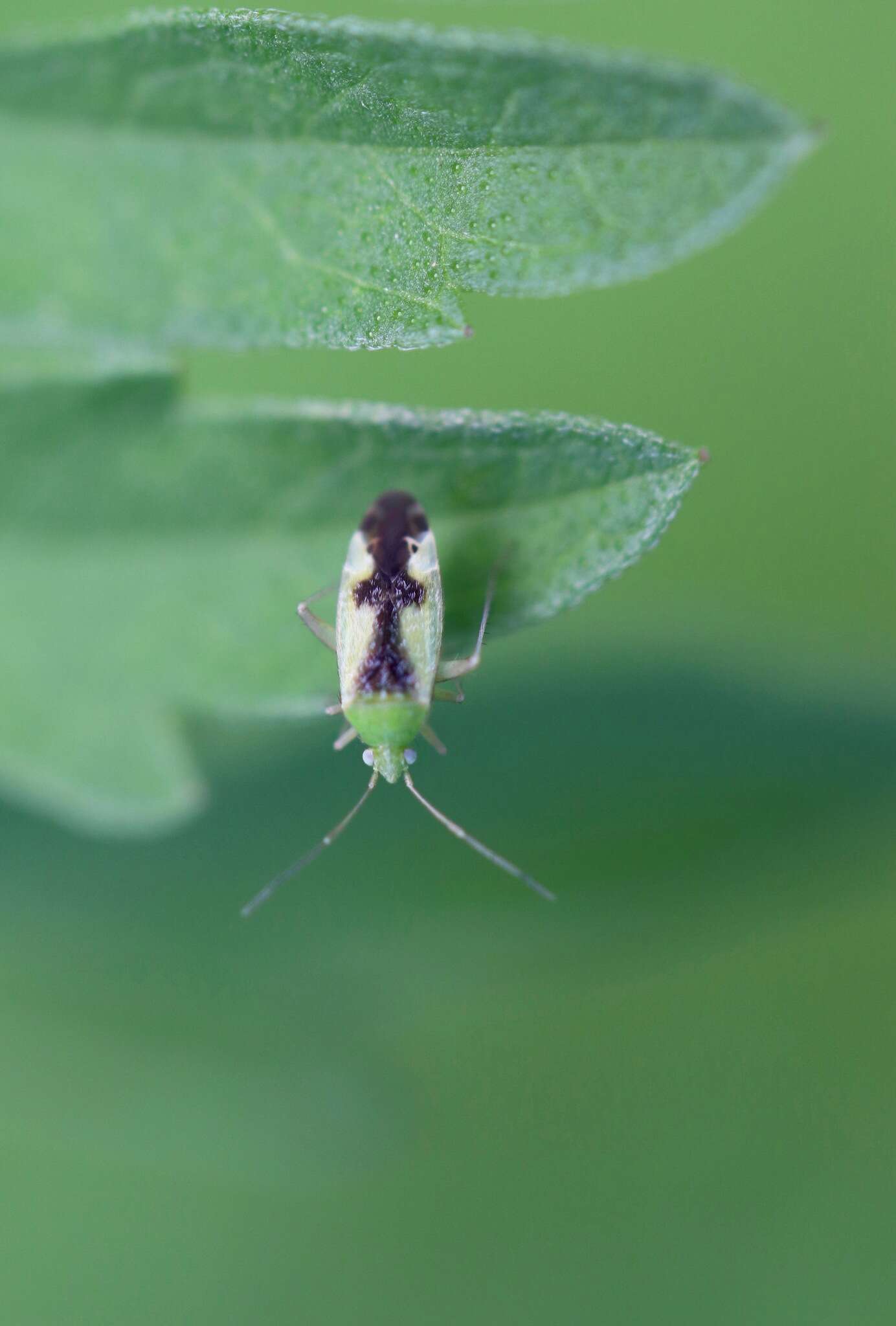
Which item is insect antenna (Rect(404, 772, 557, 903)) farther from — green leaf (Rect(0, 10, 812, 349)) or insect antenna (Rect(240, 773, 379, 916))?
green leaf (Rect(0, 10, 812, 349))

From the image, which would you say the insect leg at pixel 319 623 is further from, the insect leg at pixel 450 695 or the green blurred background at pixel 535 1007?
the green blurred background at pixel 535 1007

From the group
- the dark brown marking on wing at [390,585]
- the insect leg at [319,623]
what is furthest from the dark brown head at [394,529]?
the insect leg at [319,623]

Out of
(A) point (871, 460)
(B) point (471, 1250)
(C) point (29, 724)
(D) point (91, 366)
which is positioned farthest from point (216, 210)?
(B) point (471, 1250)

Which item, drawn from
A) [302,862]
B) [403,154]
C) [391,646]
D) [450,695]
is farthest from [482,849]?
[403,154]

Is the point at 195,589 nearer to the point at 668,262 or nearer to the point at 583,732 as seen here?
the point at 583,732

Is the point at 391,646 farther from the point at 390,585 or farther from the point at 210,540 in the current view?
the point at 210,540
